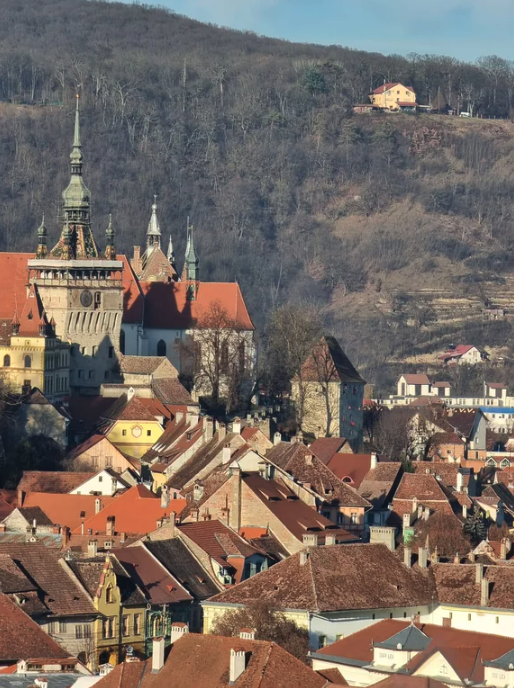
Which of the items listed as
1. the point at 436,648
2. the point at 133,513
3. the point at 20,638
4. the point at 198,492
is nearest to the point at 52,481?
the point at 133,513

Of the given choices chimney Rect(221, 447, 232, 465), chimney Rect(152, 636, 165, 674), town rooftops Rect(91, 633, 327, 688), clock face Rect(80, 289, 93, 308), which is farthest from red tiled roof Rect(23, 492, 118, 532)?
chimney Rect(152, 636, 165, 674)

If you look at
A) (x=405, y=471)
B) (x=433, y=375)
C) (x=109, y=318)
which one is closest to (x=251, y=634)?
(x=405, y=471)

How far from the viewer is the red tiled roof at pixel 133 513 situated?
7738 centimetres

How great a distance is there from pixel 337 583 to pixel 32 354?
41.5 metres

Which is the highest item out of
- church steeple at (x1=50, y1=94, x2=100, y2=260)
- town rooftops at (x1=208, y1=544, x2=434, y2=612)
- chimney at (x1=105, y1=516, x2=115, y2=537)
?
church steeple at (x1=50, y1=94, x2=100, y2=260)

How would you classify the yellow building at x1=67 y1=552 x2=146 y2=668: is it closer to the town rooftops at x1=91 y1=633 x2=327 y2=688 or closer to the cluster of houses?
the cluster of houses

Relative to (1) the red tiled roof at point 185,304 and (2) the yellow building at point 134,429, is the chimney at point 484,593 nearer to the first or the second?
(2) the yellow building at point 134,429

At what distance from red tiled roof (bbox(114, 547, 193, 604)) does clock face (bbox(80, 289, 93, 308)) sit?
43792 millimetres

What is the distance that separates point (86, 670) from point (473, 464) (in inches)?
2300

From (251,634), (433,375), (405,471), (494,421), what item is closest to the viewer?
(251,634)

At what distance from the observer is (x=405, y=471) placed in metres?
98.1

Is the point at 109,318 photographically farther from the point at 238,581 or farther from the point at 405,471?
the point at 238,581

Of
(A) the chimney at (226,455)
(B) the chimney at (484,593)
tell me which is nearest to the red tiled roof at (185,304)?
(A) the chimney at (226,455)

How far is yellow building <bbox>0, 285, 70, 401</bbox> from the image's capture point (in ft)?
335
